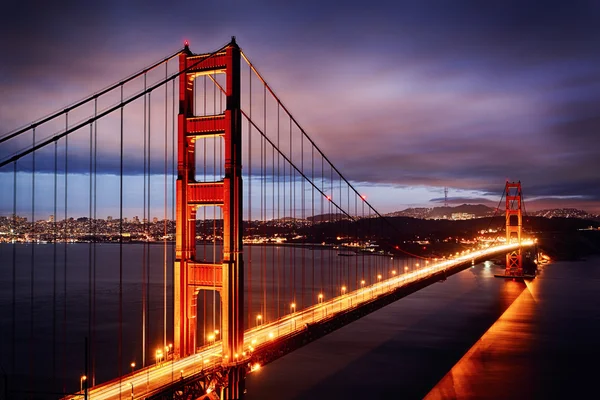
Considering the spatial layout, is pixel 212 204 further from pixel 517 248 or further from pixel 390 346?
pixel 517 248

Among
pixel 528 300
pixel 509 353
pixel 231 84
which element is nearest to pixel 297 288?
pixel 528 300

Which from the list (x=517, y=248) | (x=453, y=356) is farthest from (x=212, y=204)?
(x=517, y=248)

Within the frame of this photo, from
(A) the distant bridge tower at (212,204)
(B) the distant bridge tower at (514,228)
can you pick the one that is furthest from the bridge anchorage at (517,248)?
(A) the distant bridge tower at (212,204)

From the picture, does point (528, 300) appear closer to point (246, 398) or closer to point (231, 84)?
point (246, 398)

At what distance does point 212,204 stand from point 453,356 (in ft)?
71.9

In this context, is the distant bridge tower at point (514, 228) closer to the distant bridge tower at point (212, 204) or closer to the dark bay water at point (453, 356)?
the dark bay water at point (453, 356)

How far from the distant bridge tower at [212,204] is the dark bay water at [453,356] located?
9960mm

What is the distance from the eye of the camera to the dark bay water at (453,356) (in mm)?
25125

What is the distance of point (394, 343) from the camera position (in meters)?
35.2

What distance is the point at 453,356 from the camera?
31562 mm

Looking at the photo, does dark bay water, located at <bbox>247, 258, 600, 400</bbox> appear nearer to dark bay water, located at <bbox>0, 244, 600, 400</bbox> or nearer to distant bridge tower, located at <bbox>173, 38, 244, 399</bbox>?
dark bay water, located at <bbox>0, 244, 600, 400</bbox>

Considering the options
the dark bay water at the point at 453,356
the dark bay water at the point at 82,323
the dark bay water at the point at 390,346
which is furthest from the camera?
the dark bay water at the point at 82,323

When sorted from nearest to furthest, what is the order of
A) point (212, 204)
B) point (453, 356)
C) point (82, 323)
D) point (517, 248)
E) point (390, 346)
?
point (212, 204) < point (453, 356) < point (390, 346) < point (82, 323) < point (517, 248)

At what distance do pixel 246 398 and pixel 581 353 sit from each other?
22470 millimetres
